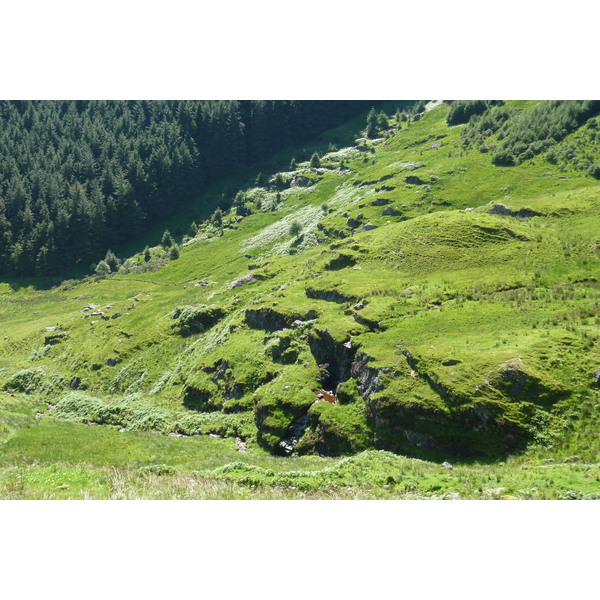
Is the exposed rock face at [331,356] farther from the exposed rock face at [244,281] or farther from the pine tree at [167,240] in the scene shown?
the pine tree at [167,240]

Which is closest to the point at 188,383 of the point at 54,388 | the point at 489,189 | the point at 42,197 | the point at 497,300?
the point at 54,388

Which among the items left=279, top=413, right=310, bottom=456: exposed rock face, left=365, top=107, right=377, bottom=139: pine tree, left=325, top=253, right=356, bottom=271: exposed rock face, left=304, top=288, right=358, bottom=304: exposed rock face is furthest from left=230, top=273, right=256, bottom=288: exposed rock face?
left=365, top=107, right=377, bottom=139: pine tree

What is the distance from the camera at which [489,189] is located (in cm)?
8319

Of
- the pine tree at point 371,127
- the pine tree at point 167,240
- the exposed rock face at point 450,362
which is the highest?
the pine tree at point 371,127

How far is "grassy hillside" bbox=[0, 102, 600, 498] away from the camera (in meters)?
20.4

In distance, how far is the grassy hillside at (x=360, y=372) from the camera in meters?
20.4

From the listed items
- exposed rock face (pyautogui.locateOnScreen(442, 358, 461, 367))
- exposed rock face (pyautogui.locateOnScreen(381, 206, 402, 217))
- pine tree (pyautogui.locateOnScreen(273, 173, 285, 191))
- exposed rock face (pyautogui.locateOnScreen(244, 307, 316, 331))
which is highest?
pine tree (pyautogui.locateOnScreen(273, 173, 285, 191))

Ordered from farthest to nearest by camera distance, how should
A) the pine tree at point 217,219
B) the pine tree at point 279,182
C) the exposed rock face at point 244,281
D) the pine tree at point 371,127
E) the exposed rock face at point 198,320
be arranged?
the pine tree at point 371,127 < the pine tree at point 279,182 < the pine tree at point 217,219 < the exposed rock face at point 244,281 < the exposed rock face at point 198,320

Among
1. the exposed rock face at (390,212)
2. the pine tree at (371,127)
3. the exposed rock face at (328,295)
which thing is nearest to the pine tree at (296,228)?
the exposed rock face at (390,212)

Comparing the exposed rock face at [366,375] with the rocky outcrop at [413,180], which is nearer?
the exposed rock face at [366,375]

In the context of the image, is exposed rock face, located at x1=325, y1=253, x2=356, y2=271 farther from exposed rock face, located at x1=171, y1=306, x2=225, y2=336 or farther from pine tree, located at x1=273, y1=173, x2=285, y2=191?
pine tree, located at x1=273, y1=173, x2=285, y2=191

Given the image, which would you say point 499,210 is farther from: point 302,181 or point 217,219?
point 217,219

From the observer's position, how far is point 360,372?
3177 cm

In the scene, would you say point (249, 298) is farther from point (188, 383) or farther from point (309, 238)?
point (309, 238)
